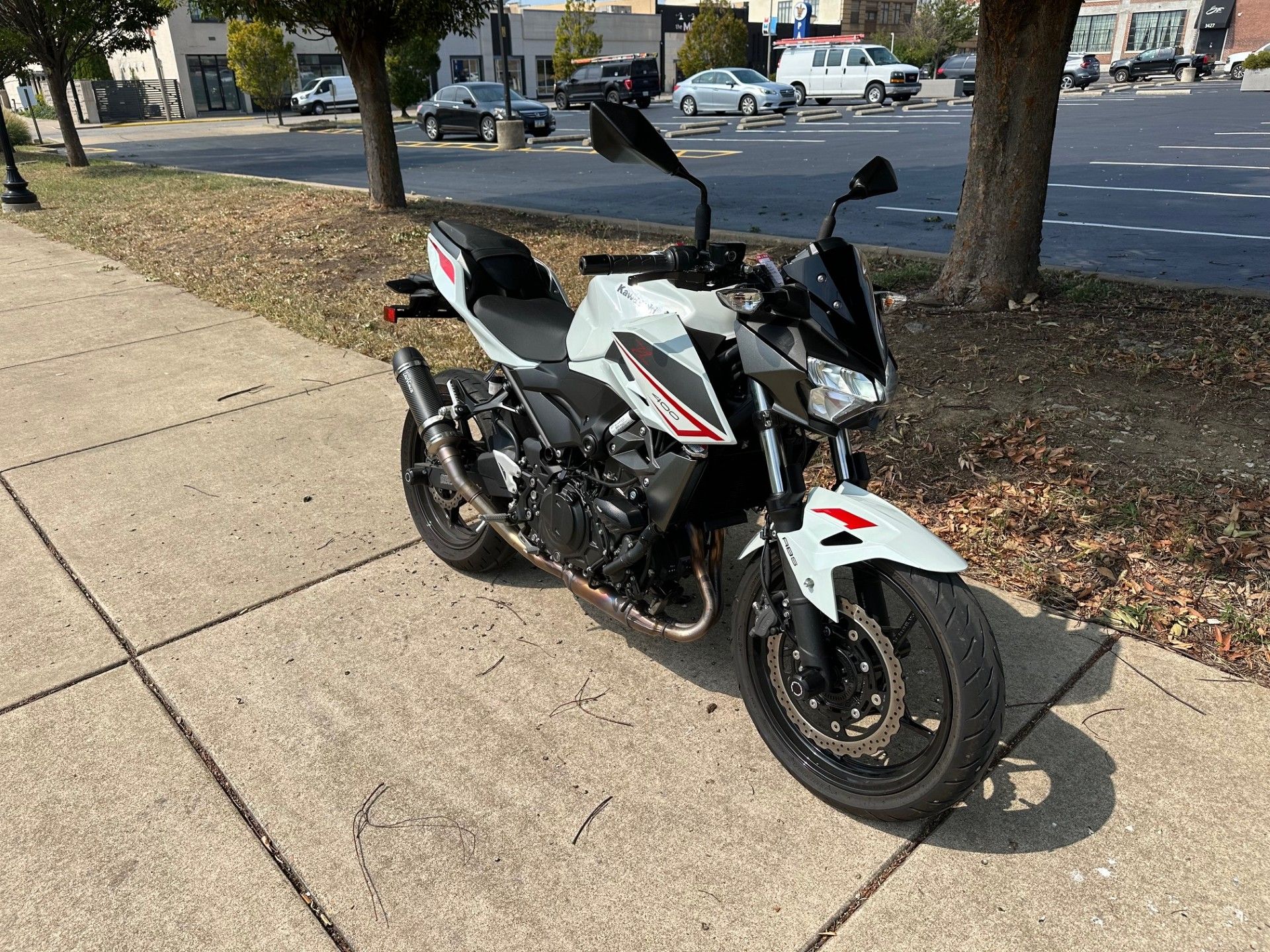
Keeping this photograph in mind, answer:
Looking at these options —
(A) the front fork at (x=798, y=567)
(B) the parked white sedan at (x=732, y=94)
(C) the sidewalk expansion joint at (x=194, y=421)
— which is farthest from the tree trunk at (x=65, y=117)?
(A) the front fork at (x=798, y=567)

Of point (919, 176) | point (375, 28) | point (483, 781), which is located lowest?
point (919, 176)

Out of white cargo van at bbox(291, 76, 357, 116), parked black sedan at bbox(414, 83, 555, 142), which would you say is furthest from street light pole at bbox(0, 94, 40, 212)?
white cargo van at bbox(291, 76, 357, 116)

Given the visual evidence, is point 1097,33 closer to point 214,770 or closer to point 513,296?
point 513,296

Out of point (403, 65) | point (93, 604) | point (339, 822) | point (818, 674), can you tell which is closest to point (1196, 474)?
point (818, 674)

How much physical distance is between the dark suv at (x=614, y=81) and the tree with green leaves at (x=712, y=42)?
5.71 meters

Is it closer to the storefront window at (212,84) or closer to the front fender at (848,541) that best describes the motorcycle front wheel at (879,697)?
the front fender at (848,541)

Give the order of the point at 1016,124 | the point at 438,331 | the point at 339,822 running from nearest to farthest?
the point at 339,822 → the point at 1016,124 → the point at 438,331

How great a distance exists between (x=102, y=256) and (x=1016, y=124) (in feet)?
30.3

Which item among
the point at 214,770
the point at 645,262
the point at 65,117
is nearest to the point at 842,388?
the point at 645,262

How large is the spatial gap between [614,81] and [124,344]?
33.3 m

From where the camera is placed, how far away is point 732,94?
3027cm

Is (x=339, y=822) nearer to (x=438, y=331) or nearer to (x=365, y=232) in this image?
(x=438, y=331)

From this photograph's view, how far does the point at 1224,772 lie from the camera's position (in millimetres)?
2627

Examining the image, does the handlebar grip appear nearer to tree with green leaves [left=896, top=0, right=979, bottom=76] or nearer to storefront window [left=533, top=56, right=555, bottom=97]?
tree with green leaves [left=896, top=0, right=979, bottom=76]
